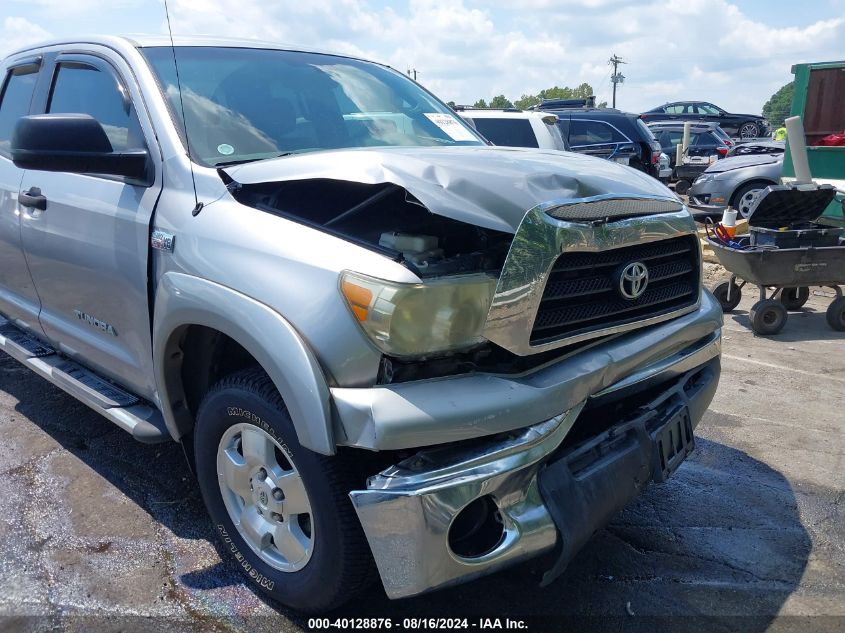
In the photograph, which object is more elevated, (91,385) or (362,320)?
(362,320)

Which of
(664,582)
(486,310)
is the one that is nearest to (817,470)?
(664,582)

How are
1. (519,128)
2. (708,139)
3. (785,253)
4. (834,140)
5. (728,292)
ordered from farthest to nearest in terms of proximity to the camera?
(708,139) < (519,128) < (834,140) < (728,292) < (785,253)

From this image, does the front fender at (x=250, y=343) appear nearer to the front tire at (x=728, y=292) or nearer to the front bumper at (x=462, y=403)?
the front bumper at (x=462, y=403)

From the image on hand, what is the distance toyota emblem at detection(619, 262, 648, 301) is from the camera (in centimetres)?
251

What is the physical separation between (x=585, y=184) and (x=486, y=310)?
63cm

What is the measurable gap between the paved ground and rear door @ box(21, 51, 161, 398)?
24.6 inches

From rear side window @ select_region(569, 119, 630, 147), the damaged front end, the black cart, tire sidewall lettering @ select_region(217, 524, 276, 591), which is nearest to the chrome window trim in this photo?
the damaged front end

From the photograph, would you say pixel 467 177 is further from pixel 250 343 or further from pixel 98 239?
pixel 98 239

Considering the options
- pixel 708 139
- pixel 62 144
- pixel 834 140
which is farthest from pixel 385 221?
pixel 708 139

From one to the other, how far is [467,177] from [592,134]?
12.7 m

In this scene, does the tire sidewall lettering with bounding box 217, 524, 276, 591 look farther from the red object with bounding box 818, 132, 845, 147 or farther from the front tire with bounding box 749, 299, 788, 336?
the red object with bounding box 818, 132, 845, 147

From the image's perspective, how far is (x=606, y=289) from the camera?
2.50m

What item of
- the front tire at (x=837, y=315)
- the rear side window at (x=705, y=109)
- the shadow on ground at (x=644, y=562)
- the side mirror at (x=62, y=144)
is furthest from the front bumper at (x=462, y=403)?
the rear side window at (x=705, y=109)

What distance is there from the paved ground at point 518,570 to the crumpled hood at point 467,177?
1.48 meters
